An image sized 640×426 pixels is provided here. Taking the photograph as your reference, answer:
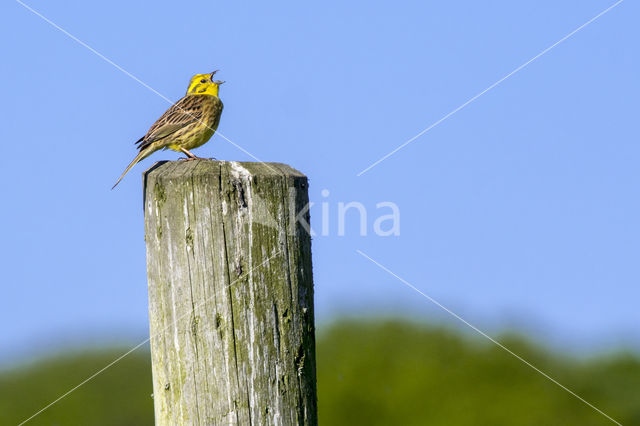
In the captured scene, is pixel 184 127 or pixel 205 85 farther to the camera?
pixel 205 85

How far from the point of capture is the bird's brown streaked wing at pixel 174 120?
26.2ft

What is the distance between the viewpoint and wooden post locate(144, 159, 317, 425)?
12.6 ft

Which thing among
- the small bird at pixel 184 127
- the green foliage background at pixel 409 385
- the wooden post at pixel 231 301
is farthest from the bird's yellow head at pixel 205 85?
the green foliage background at pixel 409 385

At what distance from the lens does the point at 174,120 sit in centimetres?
813

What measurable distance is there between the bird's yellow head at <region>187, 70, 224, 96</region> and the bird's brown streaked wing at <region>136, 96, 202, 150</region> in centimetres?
44

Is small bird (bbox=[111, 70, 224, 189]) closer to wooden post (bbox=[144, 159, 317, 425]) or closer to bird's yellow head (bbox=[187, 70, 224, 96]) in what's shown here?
bird's yellow head (bbox=[187, 70, 224, 96])

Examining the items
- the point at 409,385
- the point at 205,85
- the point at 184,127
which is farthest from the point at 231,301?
the point at 409,385

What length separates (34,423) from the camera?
45.8 feet

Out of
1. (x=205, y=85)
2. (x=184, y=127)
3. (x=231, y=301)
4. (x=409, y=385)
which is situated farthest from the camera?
(x=409, y=385)

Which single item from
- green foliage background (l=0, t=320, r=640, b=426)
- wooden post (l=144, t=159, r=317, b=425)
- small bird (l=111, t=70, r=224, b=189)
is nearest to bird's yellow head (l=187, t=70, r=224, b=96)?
small bird (l=111, t=70, r=224, b=189)

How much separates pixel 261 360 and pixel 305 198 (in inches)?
33.1

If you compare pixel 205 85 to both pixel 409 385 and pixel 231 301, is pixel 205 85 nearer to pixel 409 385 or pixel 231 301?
pixel 231 301

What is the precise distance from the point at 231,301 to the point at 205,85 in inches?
224

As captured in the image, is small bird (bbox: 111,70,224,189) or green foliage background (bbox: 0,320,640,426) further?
green foliage background (bbox: 0,320,640,426)
